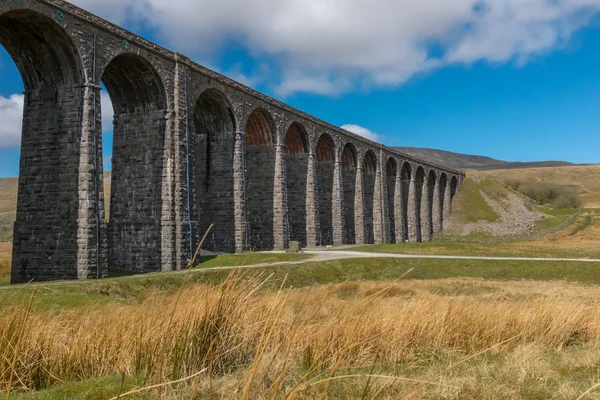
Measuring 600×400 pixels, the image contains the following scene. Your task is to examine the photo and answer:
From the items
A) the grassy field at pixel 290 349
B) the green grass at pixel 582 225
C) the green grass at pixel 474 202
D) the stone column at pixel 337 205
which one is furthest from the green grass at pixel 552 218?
the grassy field at pixel 290 349

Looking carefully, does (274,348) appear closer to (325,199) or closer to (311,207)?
(311,207)

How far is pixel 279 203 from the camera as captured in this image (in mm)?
34344

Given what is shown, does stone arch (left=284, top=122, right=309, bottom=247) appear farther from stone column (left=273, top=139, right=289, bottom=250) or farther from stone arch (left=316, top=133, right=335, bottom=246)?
stone column (left=273, top=139, right=289, bottom=250)

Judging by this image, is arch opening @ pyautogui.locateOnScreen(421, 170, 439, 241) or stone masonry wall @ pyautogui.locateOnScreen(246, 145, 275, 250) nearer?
stone masonry wall @ pyautogui.locateOnScreen(246, 145, 275, 250)

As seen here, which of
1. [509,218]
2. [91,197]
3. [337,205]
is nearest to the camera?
[91,197]

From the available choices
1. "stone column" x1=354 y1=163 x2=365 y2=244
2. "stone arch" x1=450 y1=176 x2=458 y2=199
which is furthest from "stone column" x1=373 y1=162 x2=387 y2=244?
"stone arch" x1=450 y1=176 x2=458 y2=199

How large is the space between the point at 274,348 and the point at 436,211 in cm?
6914

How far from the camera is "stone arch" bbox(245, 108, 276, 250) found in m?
34.7

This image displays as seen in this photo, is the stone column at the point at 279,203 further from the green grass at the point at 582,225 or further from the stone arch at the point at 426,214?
the green grass at the point at 582,225

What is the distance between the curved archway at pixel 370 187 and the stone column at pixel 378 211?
15 centimetres

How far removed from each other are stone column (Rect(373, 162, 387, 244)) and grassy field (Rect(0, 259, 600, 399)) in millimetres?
41759


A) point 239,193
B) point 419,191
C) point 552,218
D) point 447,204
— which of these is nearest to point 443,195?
point 447,204

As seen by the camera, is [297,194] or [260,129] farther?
[297,194]

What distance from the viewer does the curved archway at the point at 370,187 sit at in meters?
50.4
